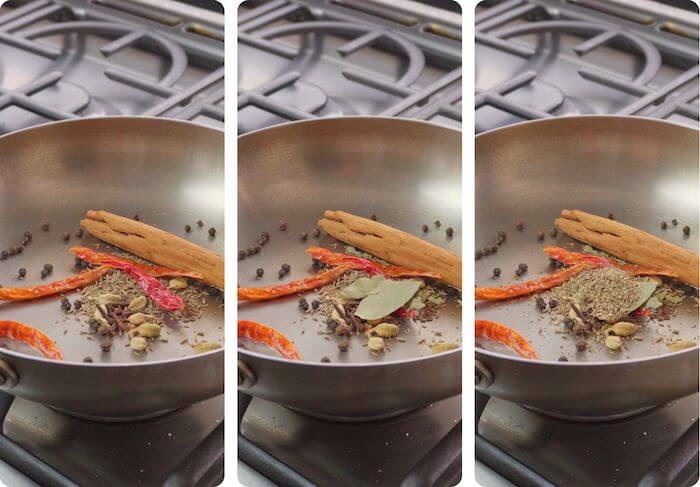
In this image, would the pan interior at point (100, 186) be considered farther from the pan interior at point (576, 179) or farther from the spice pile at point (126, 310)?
the pan interior at point (576, 179)

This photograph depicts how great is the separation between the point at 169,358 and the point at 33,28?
458 mm

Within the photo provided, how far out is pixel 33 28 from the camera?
172 cm

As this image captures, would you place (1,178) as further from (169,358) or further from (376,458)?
(376,458)

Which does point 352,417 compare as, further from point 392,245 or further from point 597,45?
point 597,45

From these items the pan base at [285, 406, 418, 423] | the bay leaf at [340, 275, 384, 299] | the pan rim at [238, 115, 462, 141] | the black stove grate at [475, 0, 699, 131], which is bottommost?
the pan base at [285, 406, 418, 423]

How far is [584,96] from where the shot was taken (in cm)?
169

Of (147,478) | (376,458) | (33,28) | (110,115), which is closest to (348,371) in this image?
(376,458)

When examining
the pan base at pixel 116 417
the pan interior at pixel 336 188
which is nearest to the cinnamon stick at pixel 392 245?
the pan interior at pixel 336 188

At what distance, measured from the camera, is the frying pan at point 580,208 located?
1.62m

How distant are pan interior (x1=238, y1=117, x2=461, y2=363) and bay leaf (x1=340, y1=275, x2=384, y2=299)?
0.05 meters

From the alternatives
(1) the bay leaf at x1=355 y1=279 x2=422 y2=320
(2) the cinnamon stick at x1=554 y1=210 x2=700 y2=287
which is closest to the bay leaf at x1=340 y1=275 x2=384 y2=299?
(1) the bay leaf at x1=355 y1=279 x2=422 y2=320

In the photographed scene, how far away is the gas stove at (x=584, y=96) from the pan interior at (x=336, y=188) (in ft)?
0.32

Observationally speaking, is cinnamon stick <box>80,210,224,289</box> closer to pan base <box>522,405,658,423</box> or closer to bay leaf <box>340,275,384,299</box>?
bay leaf <box>340,275,384,299</box>

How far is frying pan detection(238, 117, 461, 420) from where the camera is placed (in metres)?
1.62
